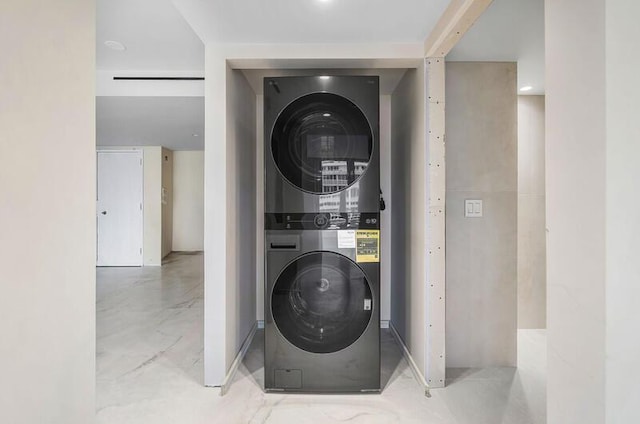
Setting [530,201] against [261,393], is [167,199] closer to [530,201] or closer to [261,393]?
[261,393]

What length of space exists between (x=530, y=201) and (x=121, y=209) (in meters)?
6.64

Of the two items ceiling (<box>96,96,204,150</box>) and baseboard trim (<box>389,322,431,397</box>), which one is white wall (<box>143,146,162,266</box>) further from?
baseboard trim (<box>389,322,431,397</box>)

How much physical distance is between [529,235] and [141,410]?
3.21m

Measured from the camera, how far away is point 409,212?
Result: 235 centimetres

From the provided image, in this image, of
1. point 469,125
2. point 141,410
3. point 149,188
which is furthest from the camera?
point 149,188

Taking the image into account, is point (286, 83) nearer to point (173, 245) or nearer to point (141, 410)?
point (141, 410)

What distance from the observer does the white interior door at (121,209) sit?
5.99 meters
